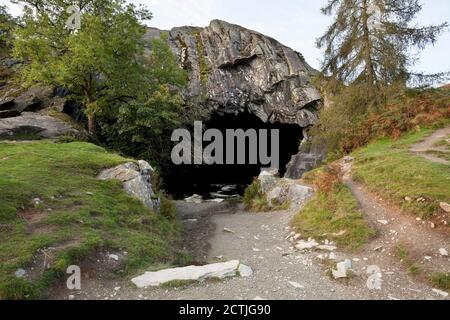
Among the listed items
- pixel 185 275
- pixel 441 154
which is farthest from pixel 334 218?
pixel 441 154

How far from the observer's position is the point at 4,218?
810cm

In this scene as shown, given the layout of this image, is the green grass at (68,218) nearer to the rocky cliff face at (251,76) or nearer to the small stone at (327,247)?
the small stone at (327,247)

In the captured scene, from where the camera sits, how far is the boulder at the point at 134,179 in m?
11.9

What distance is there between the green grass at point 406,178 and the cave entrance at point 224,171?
12086mm

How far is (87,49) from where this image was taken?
17859mm

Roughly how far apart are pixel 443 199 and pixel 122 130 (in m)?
16.8

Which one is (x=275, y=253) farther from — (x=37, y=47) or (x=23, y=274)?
(x=37, y=47)

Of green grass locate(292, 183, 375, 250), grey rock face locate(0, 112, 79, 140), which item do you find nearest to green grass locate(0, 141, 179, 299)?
green grass locate(292, 183, 375, 250)

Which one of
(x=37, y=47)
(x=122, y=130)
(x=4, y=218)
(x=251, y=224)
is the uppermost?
(x=37, y=47)

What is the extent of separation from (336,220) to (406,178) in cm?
255

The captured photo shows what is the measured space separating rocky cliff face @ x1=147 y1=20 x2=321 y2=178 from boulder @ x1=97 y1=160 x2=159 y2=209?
18.7 metres

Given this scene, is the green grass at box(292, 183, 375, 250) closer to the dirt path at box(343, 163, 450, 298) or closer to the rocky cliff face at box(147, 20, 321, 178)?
the dirt path at box(343, 163, 450, 298)

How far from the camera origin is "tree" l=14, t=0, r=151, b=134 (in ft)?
60.3

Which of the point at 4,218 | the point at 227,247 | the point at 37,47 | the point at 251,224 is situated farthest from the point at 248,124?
the point at 4,218
